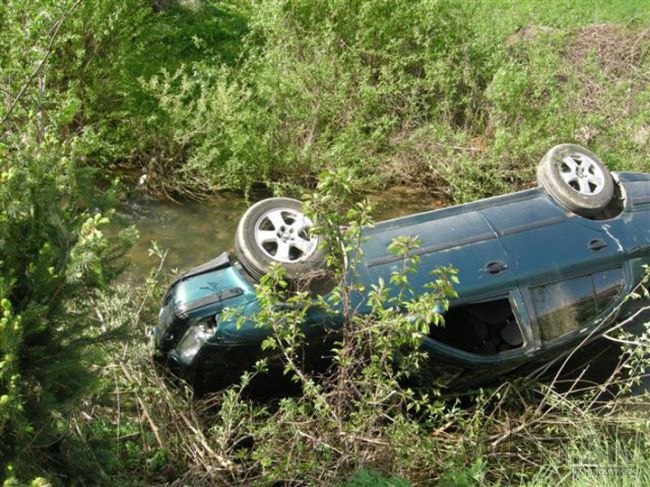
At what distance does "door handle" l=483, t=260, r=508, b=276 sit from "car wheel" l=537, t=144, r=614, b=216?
1.11 meters

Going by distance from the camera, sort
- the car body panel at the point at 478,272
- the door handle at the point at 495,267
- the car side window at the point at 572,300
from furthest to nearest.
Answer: the car side window at the point at 572,300 < the door handle at the point at 495,267 < the car body panel at the point at 478,272

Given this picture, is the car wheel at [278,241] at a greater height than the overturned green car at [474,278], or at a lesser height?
greater

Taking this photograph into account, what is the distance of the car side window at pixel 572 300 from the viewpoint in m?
6.23

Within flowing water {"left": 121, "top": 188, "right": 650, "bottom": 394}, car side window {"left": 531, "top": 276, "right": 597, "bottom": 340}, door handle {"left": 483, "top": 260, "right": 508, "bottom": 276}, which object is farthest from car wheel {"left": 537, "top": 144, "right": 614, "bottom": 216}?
flowing water {"left": 121, "top": 188, "right": 650, "bottom": 394}

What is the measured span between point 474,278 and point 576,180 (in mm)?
1994

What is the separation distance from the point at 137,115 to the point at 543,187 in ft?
19.1

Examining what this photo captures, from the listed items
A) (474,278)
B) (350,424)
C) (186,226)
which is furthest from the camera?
(186,226)

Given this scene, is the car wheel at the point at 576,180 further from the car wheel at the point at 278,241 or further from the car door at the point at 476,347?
the car wheel at the point at 278,241

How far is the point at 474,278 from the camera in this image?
19.9 ft

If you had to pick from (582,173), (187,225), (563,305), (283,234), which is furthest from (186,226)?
(563,305)

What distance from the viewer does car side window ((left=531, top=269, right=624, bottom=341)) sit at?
623cm

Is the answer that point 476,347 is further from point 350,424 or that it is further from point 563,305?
point 350,424

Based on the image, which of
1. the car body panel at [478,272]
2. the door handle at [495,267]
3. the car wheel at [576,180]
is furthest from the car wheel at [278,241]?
the car wheel at [576,180]

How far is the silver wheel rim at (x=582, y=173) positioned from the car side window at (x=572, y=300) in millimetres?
1055
